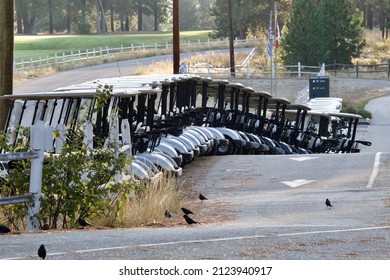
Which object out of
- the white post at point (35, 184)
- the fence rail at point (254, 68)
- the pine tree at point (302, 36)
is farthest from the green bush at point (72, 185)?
the pine tree at point (302, 36)

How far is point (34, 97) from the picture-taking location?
774 inches

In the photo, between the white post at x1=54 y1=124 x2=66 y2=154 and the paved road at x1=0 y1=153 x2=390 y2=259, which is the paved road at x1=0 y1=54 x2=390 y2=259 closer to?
the paved road at x1=0 y1=153 x2=390 y2=259

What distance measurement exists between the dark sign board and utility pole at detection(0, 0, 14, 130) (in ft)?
129

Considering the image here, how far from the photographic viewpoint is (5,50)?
23750 millimetres

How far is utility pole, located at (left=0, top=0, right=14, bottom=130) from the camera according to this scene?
2355 cm

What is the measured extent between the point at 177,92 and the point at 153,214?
1288 cm

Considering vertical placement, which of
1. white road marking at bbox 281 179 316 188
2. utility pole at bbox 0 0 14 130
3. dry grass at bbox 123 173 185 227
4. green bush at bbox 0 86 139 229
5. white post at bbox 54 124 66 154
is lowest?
white road marking at bbox 281 179 316 188

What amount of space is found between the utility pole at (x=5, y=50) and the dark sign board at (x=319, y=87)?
39469 millimetres

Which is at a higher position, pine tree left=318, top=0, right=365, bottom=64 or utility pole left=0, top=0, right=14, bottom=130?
utility pole left=0, top=0, right=14, bottom=130

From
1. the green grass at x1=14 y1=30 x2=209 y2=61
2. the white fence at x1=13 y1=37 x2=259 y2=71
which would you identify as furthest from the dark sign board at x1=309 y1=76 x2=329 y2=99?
the green grass at x1=14 y1=30 x2=209 y2=61

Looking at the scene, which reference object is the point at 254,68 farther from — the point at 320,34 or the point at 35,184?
the point at 35,184

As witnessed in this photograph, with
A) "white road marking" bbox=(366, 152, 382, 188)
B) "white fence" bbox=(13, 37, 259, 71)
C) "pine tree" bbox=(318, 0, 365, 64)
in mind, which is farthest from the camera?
"white fence" bbox=(13, 37, 259, 71)

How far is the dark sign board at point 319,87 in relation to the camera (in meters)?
62.1
